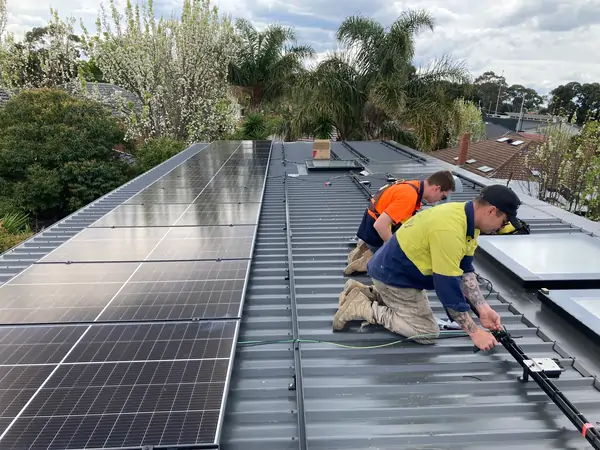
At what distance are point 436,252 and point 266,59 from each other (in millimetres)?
28587

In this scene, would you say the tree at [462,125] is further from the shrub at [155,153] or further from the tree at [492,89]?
the tree at [492,89]

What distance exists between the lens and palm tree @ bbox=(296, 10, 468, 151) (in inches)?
796

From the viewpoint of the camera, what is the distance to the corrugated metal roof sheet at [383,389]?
10.7ft

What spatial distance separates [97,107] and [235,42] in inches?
470

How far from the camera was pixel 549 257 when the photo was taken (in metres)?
6.27

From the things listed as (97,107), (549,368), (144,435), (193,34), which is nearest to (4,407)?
(144,435)

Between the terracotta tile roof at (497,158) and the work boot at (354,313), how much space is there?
64.6ft

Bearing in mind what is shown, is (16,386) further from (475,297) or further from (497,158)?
(497,158)

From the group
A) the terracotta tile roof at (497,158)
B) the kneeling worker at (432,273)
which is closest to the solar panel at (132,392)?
the kneeling worker at (432,273)

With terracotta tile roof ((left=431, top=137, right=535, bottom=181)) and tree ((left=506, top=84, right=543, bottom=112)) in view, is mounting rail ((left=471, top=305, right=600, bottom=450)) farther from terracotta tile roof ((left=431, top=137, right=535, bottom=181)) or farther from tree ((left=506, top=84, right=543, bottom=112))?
tree ((left=506, top=84, right=543, bottom=112))

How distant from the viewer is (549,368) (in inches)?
144

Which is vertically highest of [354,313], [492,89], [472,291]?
[492,89]

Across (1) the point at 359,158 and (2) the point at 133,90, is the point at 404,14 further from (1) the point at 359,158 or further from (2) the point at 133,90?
(2) the point at 133,90

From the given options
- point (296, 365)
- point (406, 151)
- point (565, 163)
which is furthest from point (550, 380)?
point (565, 163)
